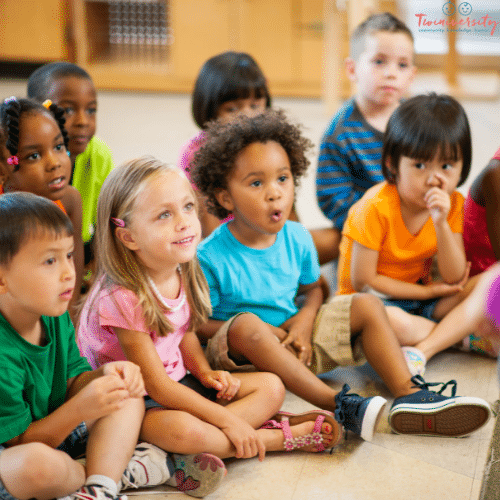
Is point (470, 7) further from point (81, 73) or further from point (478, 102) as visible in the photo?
point (478, 102)

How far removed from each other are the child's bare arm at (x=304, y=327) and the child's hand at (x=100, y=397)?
1.44ft

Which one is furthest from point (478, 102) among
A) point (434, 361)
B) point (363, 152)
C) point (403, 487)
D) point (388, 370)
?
point (403, 487)

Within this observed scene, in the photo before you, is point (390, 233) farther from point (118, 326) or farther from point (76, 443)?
point (76, 443)

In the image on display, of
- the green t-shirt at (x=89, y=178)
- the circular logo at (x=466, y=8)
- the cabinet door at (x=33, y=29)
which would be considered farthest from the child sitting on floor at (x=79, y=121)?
the cabinet door at (x=33, y=29)

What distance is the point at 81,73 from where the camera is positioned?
173cm

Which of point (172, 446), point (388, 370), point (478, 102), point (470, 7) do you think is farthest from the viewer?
point (478, 102)

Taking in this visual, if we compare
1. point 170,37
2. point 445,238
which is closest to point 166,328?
point 445,238

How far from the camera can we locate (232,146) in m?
1.32

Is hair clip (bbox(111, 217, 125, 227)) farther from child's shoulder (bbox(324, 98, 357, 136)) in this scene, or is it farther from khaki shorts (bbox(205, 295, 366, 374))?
child's shoulder (bbox(324, 98, 357, 136))

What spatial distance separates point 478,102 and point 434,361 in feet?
8.32

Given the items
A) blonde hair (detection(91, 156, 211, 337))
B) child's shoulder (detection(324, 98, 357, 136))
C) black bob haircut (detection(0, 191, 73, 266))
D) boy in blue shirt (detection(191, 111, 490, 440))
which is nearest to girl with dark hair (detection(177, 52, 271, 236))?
child's shoulder (detection(324, 98, 357, 136))

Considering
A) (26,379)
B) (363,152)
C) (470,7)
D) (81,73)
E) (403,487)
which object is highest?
(470,7)

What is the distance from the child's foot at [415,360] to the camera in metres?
1.38

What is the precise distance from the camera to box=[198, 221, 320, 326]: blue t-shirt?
4.37 ft
